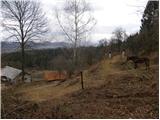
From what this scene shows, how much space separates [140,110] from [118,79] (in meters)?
6.62

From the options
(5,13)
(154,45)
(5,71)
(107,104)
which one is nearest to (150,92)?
(107,104)

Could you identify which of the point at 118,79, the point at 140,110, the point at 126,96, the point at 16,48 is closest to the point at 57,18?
the point at 16,48

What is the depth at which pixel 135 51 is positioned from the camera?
114ft

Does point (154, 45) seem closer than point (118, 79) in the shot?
No

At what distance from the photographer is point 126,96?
432 inches

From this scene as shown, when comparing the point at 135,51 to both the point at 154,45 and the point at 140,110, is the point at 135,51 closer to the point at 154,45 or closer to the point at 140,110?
the point at 154,45

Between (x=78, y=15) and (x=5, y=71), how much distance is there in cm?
1312

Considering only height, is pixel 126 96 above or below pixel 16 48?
below

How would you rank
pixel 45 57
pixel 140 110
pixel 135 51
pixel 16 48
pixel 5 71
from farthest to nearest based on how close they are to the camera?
pixel 45 57, pixel 5 71, pixel 135 51, pixel 16 48, pixel 140 110

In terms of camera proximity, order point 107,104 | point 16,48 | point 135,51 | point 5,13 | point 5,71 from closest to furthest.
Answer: point 107,104, point 5,13, point 16,48, point 135,51, point 5,71

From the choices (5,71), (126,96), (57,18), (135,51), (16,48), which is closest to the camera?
(126,96)

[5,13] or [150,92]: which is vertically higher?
[5,13]

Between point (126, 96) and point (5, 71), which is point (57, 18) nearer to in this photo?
point (5, 71)

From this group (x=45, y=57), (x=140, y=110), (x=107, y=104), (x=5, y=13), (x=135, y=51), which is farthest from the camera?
(x=45, y=57)
